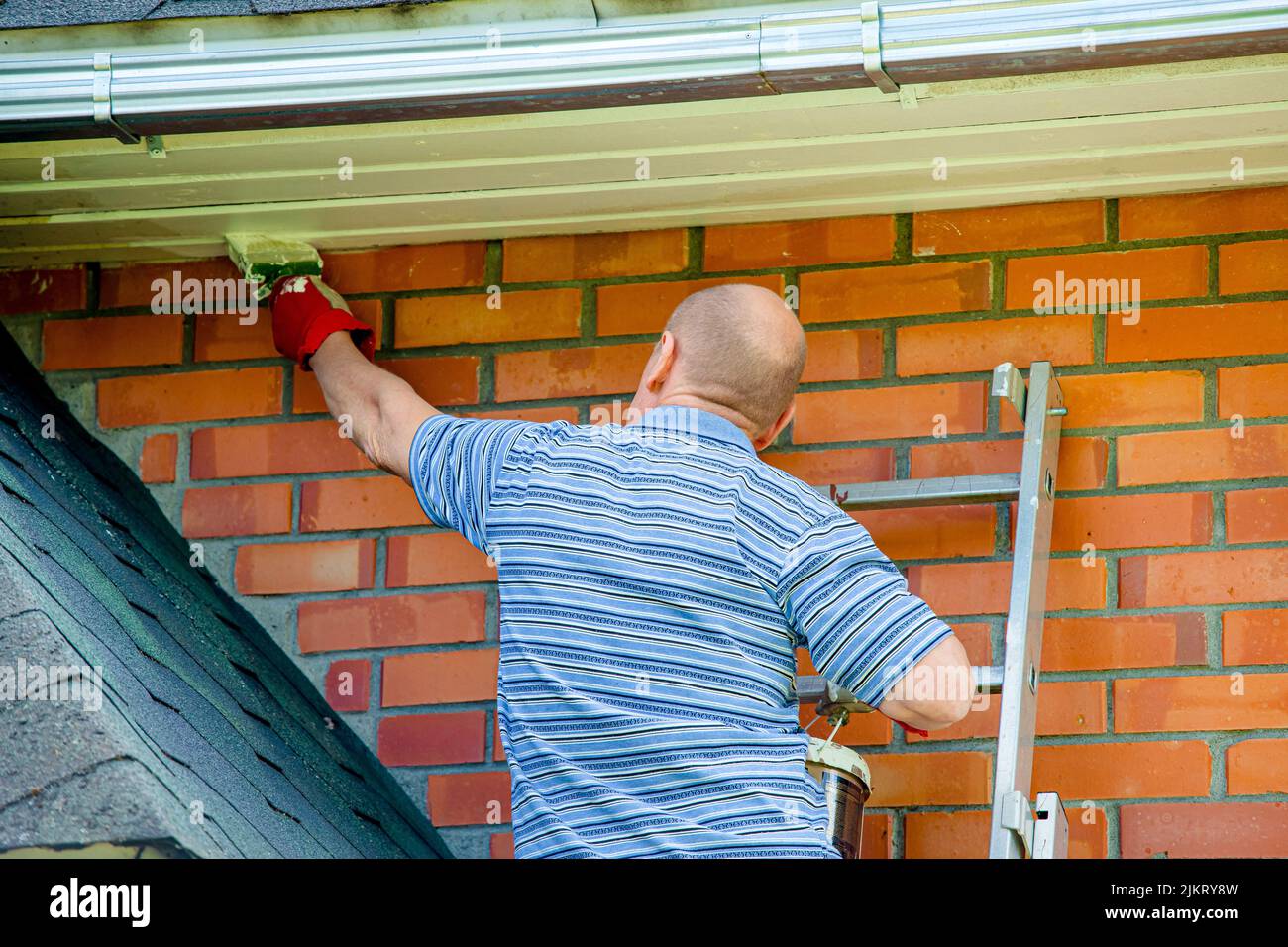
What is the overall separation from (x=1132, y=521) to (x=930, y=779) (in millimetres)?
546

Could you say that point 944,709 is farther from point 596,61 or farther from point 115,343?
point 115,343

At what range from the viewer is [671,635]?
8.28 ft

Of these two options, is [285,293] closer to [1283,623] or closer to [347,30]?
[347,30]

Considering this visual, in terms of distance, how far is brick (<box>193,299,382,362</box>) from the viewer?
3.40 metres

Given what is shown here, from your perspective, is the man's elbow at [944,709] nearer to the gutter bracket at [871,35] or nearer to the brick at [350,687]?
the gutter bracket at [871,35]

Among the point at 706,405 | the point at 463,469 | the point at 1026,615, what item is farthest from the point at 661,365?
the point at 1026,615

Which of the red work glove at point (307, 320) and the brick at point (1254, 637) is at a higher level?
the red work glove at point (307, 320)

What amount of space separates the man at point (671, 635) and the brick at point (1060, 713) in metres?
0.52

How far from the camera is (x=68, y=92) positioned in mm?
2666

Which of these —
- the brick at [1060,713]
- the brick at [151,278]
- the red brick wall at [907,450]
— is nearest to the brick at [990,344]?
the red brick wall at [907,450]

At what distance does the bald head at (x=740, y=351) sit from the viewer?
2811 mm

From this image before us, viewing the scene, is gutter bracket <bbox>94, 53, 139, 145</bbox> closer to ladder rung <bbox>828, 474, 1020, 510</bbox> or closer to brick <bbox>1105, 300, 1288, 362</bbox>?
ladder rung <bbox>828, 474, 1020, 510</bbox>
